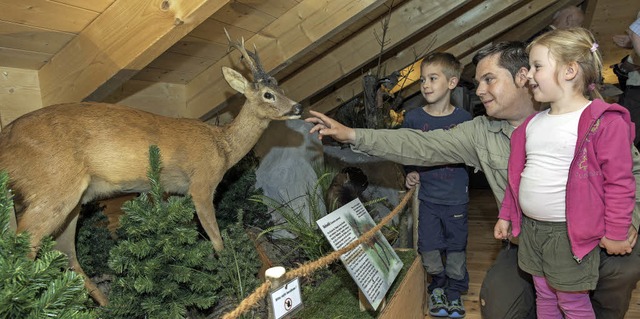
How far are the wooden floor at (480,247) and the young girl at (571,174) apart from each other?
1.27m

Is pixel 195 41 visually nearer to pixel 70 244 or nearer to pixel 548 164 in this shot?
pixel 70 244

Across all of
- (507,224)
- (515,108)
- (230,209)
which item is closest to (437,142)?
(515,108)

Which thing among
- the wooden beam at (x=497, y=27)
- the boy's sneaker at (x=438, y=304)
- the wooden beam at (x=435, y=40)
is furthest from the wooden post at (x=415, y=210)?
the wooden beam at (x=497, y=27)

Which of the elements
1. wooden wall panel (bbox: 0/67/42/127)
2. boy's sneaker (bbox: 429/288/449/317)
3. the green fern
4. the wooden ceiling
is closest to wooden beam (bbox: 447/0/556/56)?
the wooden ceiling

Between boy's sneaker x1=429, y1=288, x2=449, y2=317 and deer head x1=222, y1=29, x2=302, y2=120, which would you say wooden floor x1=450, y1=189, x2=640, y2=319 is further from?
deer head x1=222, y1=29, x2=302, y2=120

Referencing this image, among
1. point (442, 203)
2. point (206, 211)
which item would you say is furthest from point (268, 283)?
point (442, 203)

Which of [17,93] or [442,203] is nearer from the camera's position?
[17,93]

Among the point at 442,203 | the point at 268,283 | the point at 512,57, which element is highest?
the point at 512,57

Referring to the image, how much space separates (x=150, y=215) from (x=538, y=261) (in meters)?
1.59

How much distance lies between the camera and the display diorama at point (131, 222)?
0.95 m

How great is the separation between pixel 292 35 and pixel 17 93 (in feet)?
5.15

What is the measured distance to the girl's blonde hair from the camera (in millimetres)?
1630

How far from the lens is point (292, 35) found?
2791 millimetres

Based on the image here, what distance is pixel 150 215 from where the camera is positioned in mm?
1464
